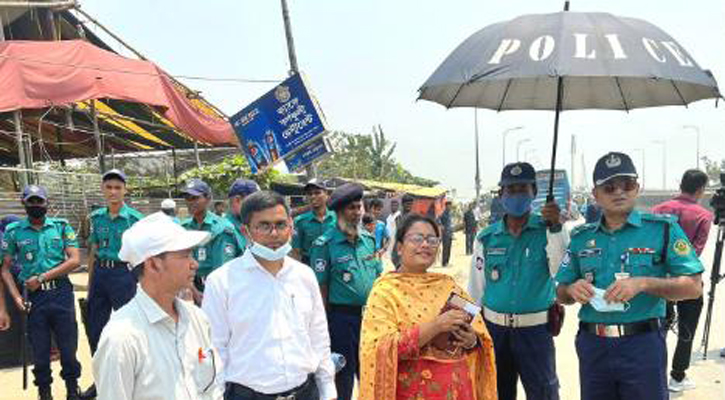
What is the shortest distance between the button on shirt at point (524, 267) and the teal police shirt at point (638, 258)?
14.0 inches

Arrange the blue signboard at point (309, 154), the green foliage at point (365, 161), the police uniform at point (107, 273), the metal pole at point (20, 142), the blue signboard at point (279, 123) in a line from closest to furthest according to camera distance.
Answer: the police uniform at point (107, 273), the blue signboard at point (279, 123), the blue signboard at point (309, 154), the metal pole at point (20, 142), the green foliage at point (365, 161)

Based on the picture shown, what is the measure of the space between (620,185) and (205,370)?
83.6 inches

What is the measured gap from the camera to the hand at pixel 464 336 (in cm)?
251

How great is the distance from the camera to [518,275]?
3.36 metres

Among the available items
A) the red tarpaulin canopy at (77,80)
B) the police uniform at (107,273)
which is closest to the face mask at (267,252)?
the police uniform at (107,273)

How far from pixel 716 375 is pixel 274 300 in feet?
15.3

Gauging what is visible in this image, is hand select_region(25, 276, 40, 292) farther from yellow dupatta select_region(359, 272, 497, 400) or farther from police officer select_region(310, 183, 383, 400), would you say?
yellow dupatta select_region(359, 272, 497, 400)

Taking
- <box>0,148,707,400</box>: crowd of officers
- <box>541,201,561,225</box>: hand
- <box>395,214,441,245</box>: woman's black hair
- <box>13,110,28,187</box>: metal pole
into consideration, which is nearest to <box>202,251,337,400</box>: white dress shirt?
<box>395,214,441,245</box>: woman's black hair

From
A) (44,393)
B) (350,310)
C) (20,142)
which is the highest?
(20,142)

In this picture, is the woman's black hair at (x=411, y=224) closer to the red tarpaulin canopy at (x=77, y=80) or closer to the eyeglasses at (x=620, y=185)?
the eyeglasses at (x=620, y=185)

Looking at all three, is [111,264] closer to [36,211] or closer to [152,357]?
[36,211]

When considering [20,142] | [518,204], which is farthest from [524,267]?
[20,142]

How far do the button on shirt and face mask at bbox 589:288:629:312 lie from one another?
1.68 feet

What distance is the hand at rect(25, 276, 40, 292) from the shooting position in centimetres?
489
